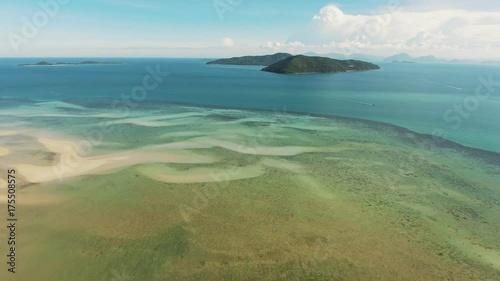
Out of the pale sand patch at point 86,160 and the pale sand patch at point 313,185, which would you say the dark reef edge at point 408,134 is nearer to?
the pale sand patch at point 313,185

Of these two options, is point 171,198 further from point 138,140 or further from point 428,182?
point 428,182

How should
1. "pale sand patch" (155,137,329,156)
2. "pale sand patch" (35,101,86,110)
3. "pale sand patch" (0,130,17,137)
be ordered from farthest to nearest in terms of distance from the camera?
1. "pale sand patch" (35,101,86,110)
2. "pale sand patch" (0,130,17,137)
3. "pale sand patch" (155,137,329,156)

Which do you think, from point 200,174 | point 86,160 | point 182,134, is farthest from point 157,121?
point 200,174

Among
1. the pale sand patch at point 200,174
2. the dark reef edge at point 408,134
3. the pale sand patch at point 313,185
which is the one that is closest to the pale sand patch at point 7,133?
the dark reef edge at point 408,134

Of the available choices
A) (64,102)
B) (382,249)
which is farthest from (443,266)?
(64,102)

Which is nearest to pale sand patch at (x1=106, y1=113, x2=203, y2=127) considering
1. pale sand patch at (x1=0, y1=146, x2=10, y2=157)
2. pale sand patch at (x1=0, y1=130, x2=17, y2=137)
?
pale sand patch at (x1=0, y1=130, x2=17, y2=137)

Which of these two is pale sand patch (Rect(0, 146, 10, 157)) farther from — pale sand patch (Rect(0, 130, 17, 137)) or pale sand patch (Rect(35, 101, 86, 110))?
pale sand patch (Rect(35, 101, 86, 110))
